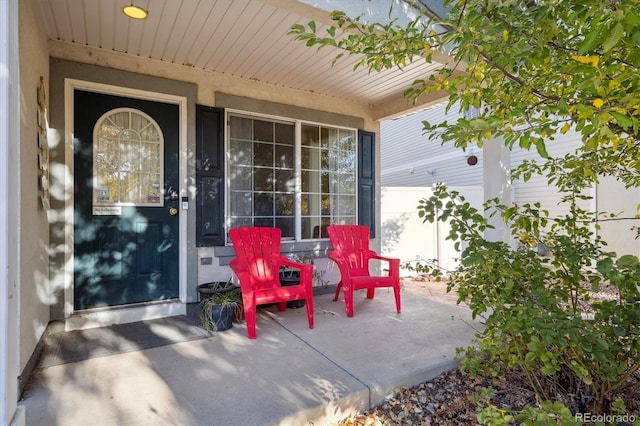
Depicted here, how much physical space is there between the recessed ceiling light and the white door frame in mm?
845

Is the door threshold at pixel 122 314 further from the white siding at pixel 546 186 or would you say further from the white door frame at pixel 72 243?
the white siding at pixel 546 186

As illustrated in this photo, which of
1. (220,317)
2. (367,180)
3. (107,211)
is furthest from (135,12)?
(367,180)

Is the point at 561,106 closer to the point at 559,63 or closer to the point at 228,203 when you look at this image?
the point at 559,63

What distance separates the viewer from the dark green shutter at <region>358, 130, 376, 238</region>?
4.85 meters

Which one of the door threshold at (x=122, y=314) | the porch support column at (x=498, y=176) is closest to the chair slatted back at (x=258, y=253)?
the door threshold at (x=122, y=314)

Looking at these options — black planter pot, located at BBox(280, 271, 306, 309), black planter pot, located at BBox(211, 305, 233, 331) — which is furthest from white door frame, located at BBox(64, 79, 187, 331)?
black planter pot, located at BBox(280, 271, 306, 309)

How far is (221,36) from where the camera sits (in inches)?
120

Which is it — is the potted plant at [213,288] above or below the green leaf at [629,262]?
below

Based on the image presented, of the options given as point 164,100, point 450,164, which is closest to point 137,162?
point 164,100

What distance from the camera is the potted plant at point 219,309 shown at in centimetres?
299

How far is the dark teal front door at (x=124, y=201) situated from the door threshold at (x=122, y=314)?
0.28ft

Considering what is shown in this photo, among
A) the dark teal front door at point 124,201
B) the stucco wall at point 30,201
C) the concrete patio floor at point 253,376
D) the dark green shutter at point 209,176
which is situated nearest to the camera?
the concrete patio floor at point 253,376

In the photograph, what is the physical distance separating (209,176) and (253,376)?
2255mm

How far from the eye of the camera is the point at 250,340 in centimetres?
279
